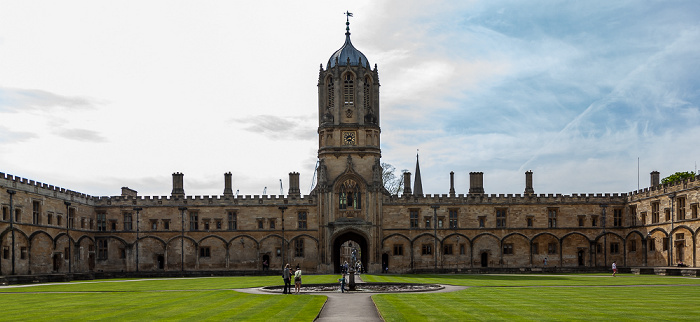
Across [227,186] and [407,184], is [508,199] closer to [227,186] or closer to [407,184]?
[407,184]

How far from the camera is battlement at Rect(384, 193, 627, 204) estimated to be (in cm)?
7050

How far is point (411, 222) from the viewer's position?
70312 millimetres

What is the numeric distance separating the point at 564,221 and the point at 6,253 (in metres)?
47.8

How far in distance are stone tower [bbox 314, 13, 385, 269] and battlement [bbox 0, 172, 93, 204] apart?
21.4 meters

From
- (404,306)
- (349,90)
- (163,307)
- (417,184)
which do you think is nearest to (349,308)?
(404,306)

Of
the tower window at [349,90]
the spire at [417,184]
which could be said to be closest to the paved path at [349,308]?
the tower window at [349,90]

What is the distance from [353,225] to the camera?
2694 inches

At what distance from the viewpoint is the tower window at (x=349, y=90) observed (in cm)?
7149

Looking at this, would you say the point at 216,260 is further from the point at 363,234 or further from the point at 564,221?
the point at 564,221

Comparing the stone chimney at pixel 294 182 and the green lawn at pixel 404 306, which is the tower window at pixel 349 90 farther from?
the green lawn at pixel 404 306

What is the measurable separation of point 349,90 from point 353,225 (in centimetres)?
1302

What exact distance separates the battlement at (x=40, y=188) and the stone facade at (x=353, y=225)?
1.66 m

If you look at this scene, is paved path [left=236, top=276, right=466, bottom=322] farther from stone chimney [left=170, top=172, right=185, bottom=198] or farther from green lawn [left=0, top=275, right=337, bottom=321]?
stone chimney [left=170, top=172, right=185, bottom=198]

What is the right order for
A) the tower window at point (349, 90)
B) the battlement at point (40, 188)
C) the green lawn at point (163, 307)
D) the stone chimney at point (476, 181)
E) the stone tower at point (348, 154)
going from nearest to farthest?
1. the green lawn at point (163, 307)
2. the battlement at point (40, 188)
3. the stone tower at point (348, 154)
4. the tower window at point (349, 90)
5. the stone chimney at point (476, 181)
